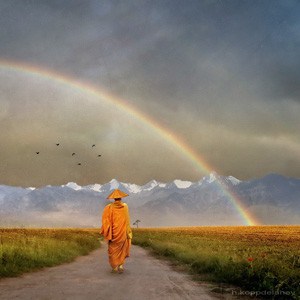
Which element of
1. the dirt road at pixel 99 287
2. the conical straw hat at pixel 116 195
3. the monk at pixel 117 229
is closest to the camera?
the dirt road at pixel 99 287

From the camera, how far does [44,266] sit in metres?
18.2

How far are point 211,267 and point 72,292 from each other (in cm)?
758

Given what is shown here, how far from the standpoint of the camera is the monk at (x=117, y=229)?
55.4 feet

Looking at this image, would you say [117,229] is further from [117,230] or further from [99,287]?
[99,287]

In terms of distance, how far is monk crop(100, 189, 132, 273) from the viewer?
16877 mm

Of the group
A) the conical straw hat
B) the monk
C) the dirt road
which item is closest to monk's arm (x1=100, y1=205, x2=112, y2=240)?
the monk

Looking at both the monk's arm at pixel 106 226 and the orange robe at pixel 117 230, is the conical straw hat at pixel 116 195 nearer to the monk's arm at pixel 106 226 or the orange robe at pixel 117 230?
the orange robe at pixel 117 230

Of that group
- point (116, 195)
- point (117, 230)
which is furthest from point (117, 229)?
point (116, 195)

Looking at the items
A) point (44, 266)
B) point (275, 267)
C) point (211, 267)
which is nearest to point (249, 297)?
point (275, 267)

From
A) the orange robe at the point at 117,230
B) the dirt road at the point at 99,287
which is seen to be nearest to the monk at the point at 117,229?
the orange robe at the point at 117,230

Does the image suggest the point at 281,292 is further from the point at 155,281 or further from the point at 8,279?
the point at 8,279

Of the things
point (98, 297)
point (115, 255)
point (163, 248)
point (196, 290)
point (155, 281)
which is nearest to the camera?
point (98, 297)

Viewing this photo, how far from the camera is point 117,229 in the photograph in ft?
56.6

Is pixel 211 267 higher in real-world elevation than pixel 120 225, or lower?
lower
